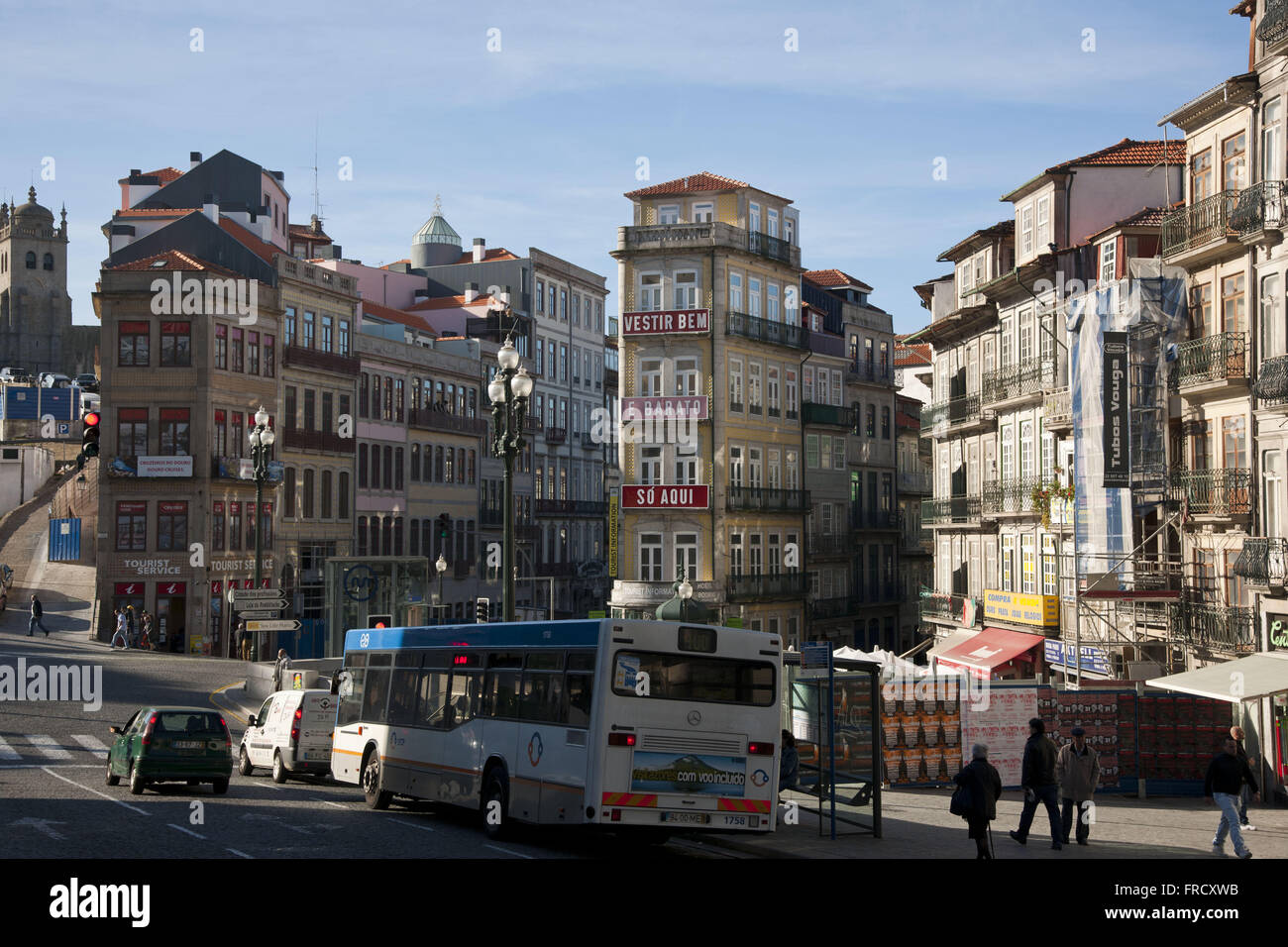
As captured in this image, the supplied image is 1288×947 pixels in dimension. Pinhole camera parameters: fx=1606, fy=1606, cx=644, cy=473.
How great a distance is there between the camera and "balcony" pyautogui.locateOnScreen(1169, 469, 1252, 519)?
111ft

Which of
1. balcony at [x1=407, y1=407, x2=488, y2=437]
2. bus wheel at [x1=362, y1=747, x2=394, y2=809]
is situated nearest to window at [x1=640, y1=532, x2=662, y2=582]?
balcony at [x1=407, y1=407, x2=488, y2=437]

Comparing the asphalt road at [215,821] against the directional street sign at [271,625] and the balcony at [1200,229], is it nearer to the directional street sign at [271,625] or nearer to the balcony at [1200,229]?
the directional street sign at [271,625]

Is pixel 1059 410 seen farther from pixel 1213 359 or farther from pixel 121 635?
pixel 121 635

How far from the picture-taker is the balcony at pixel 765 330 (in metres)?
60.9

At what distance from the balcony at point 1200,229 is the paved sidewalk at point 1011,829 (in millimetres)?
12893

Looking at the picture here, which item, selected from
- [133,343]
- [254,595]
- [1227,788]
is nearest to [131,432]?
[133,343]

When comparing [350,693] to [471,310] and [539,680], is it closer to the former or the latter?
[539,680]

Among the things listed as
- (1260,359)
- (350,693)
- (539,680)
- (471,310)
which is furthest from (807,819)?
(471,310)

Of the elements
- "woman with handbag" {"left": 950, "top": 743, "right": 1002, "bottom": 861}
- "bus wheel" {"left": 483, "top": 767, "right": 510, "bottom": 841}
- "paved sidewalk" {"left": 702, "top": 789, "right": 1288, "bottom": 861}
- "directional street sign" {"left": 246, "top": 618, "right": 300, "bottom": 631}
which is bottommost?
"paved sidewalk" {"left": 702, "top": 789, "right": 1288, "bottom": 861}

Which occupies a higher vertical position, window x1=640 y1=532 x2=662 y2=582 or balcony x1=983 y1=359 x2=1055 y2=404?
balcony x1=983 y1=359 x2=1055 y2=404

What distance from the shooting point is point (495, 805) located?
20.5 meters

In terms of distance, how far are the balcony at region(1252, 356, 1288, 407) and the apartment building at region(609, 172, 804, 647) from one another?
28.4m

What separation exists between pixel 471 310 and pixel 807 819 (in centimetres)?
6880

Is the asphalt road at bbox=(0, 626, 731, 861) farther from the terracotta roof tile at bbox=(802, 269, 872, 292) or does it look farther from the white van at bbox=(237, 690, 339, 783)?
the terracotta roof tile at bbox=(802, 269, 872, 292)
